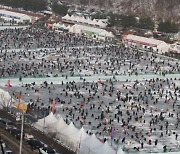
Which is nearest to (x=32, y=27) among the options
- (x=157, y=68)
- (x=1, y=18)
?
(x=1, y=18)

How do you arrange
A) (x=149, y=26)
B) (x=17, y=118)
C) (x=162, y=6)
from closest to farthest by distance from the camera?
(x=17, y=118)
(x=149, y=26)
(x=162, y=6)

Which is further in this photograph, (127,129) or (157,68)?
(157,68)

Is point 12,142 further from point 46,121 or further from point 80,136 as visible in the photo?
point 46,121

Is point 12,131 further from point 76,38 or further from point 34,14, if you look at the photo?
point 34,14

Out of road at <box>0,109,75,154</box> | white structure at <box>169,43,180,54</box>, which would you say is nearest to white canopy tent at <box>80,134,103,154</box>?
road at <box>0,109,75,154</box>

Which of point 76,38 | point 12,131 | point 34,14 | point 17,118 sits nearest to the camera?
point 12,131

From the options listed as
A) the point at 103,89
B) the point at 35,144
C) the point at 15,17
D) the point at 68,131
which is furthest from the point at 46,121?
the point at 15,17
